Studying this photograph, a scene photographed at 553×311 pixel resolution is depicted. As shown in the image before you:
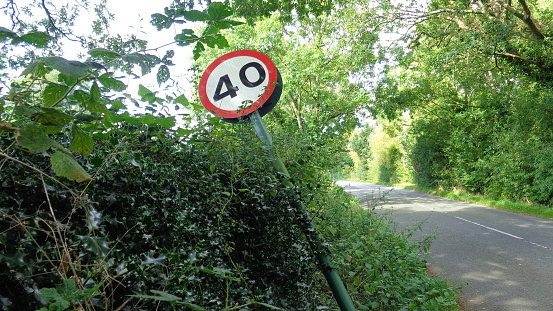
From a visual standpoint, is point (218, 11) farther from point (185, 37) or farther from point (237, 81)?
point (237, 81)

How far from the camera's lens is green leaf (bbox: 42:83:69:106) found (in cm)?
104

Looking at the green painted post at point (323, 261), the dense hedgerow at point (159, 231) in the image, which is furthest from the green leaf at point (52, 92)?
the green painted post at point (323, 261)

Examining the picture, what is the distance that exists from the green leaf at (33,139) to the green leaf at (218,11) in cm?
69

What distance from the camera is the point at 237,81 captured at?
8.61ft

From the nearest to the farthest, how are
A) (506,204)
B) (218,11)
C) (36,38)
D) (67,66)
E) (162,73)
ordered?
1. (67,66)
2. (36,38)
3. (218,11)
4. (162,73)
5. (506,204)

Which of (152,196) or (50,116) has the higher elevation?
(50,116)

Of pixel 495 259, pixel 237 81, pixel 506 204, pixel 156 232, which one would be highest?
pixel 237 81

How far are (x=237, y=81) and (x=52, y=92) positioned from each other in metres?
1.66

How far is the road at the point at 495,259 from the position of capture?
5.50m

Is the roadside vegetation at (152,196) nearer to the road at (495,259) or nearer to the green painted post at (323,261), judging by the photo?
the green painted post at (323,261)

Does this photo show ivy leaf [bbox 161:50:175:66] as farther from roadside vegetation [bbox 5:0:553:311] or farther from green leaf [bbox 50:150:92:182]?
green leaf [bbox 50:150:92:182]

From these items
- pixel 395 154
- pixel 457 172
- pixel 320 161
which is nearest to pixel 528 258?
pixel 320 161

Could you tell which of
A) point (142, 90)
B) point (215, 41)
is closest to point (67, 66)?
point (215, 41)

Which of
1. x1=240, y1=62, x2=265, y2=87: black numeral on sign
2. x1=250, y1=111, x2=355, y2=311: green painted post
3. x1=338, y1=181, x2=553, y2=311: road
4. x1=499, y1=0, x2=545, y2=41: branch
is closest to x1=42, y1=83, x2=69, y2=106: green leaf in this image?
x1=250, y1=111, x2=355, y2=311: green painted post
